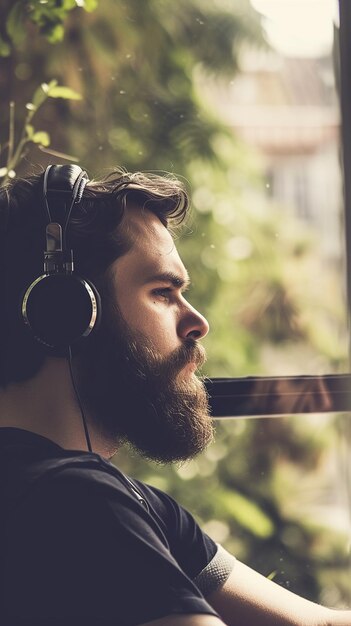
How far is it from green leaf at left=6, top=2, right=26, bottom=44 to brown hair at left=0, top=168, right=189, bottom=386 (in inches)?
19.4

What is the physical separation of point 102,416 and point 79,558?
10.3 inches

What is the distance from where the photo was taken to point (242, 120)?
5.65ft

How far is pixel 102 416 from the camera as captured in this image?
0.90 metres

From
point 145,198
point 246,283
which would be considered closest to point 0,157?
point 145,198

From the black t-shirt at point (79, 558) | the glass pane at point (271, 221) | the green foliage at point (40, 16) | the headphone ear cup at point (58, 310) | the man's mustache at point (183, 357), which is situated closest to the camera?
the black t-shirt at point (79, 558)

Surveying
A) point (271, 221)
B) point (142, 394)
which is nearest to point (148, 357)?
point (142, 394)

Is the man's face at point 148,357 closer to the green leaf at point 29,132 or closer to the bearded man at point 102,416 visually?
the bearded man at point 102,416

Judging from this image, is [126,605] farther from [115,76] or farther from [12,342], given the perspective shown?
[115,76]

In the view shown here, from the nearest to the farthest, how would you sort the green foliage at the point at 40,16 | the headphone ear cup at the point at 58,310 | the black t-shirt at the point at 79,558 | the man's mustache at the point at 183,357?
the black t-shirt at the point at 79,558
the headphone ear cup at the point at 58,310
the man's mustache at the point at 183,357
the green foliage at the point at 40,16

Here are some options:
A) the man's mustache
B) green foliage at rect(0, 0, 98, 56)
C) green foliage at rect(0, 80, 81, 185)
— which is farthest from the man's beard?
green foliage at rect(0, 0, 98, 56)

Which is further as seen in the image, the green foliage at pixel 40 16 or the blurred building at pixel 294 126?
the blurred building at pixel 294 126

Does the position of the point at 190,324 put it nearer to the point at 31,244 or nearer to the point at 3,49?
the point at 31,244

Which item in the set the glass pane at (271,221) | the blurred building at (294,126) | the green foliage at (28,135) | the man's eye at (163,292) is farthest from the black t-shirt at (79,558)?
the blurred building at (294,126)

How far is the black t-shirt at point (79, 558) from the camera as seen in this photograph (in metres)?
0.64
